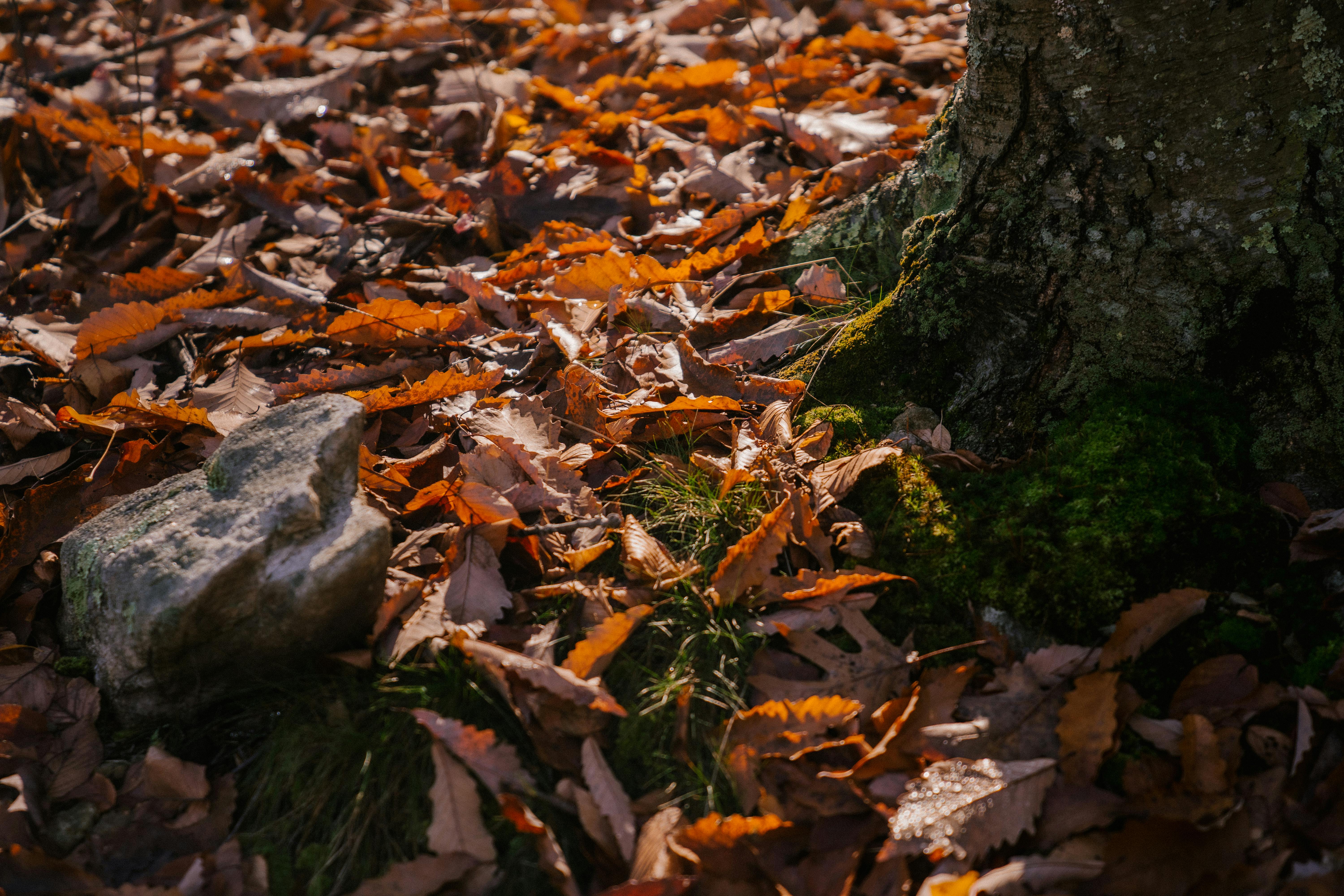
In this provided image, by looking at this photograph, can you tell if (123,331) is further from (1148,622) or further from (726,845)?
(1148,622)

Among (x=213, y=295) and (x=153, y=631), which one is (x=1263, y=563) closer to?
(x=153, y=631)

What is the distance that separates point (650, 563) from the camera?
1904 millimetres

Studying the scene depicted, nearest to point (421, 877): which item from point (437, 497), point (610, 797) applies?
point (610, 797)

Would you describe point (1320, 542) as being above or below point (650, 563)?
above

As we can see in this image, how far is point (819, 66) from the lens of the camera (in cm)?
392

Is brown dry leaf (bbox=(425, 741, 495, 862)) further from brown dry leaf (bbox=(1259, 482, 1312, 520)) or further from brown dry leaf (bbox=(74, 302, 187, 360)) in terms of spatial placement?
brown dry leaf (bbox=(74, 302, 187, 360))

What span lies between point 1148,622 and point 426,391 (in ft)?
6.03

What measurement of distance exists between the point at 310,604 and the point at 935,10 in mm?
4542

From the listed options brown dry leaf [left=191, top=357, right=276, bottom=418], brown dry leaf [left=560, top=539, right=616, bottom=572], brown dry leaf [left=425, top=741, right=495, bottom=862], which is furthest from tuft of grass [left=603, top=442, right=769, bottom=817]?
brown dry leaf [left=191, top=357, right=276, bottom=418]

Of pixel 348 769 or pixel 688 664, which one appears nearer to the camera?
pixel 348 769

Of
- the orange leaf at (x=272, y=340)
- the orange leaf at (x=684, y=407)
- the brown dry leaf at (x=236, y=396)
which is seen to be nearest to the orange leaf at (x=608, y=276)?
the orange leaf at (x=684, y=407)

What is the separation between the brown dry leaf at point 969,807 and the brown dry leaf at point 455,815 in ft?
2.44

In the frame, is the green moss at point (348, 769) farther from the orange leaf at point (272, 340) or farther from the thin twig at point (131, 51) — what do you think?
the thin twig at point (131, 51)

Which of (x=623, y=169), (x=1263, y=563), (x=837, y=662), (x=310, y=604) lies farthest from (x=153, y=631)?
(x=623, y=169)
